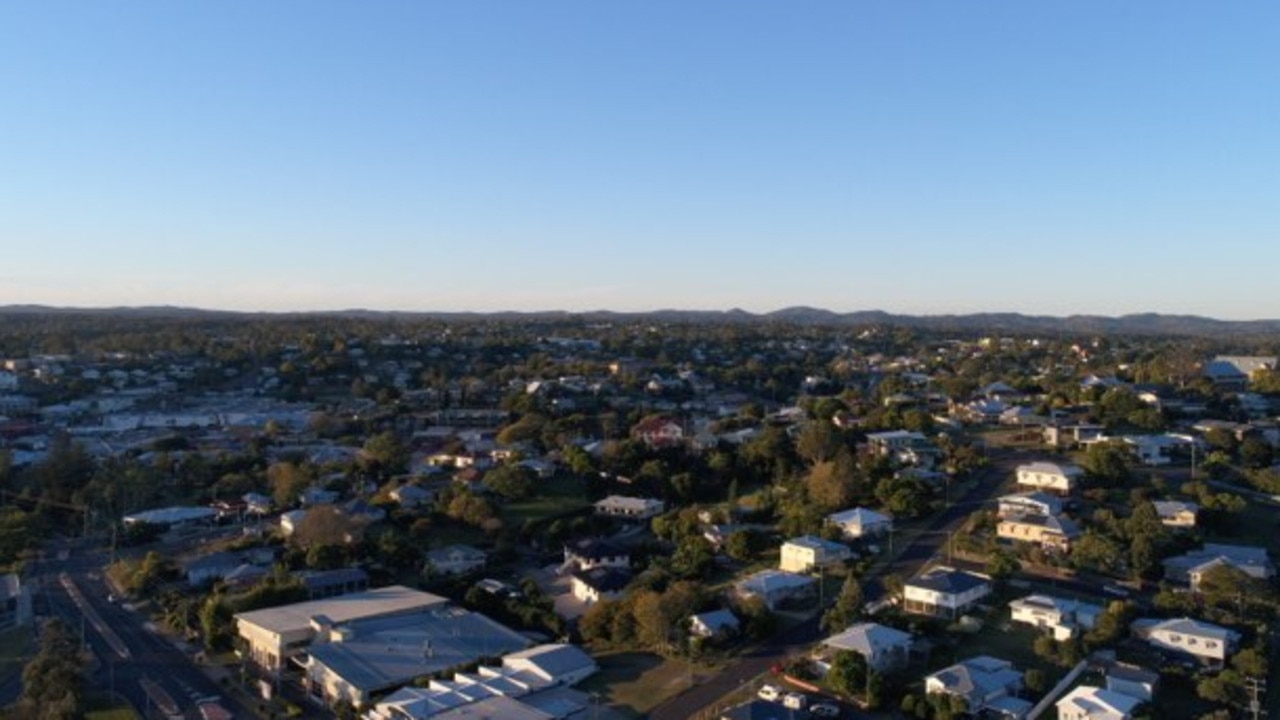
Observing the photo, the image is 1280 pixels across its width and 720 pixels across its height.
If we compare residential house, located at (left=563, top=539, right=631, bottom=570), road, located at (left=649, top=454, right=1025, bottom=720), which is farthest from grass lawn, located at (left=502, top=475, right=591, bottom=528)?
road, located at (left=649, top=454, right=1025, bottom=720)

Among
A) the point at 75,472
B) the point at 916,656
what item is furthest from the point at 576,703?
the point at 75,472

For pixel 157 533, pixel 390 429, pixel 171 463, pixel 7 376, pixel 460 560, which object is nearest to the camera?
pixel 460 560

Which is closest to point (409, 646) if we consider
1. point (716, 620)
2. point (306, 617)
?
point (306, 617)

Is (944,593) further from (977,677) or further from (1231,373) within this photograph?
(1231,373)

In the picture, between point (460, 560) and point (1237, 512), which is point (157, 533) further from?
point (1237, 512)

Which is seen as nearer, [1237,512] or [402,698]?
[402,698]

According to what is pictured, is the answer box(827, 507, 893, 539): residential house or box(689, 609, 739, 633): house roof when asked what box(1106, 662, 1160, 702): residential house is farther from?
box(827, 507, 893, 539): residential house
